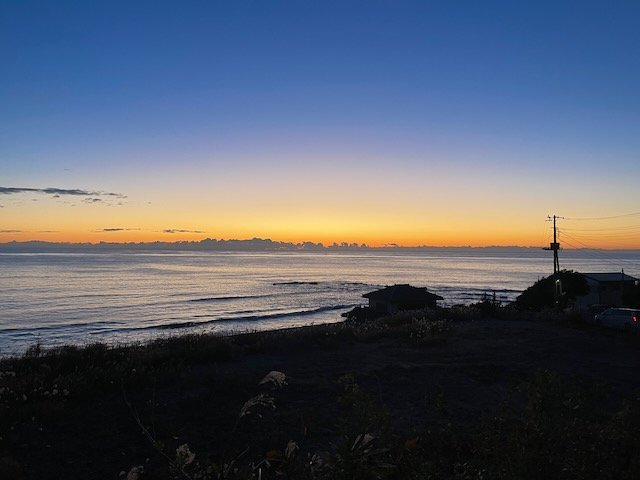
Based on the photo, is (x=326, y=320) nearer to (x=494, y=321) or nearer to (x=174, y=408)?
(x=494, y=321)

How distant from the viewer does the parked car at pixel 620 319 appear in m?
27.6

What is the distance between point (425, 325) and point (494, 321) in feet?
18.5

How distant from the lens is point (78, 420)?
9648mm

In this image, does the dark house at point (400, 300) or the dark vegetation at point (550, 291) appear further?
the dark vegetation at point (550, 291)

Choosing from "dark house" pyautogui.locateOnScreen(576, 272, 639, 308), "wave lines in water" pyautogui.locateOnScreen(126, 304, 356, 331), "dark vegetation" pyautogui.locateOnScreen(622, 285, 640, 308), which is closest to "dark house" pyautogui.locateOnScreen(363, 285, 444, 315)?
"wave lines in water" pyautogui.locateOnScreen(126, 304, 356, 331)

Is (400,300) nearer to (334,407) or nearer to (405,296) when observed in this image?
(405,296)

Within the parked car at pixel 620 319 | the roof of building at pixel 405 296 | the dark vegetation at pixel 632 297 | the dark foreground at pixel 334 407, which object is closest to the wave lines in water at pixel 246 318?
the roof of building at pixel 405 296

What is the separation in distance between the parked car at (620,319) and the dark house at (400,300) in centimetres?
1583

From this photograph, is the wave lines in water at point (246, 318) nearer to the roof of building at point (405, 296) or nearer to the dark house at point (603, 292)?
the roof of building at point (405, 296)

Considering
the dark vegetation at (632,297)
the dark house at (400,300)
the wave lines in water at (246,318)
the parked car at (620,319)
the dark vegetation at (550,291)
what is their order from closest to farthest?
the parked car at (620,319) → the dark house at (400,300) → the wave lines in water at (246,318) → the dark vegetation at (550,291) → the dark vegetation at (632,297)

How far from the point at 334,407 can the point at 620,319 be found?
24.2 m

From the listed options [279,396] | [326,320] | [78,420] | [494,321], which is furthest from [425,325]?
[326,320]

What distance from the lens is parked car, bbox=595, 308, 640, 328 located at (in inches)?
1086

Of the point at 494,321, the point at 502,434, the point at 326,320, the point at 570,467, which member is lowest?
the point at 326,320
